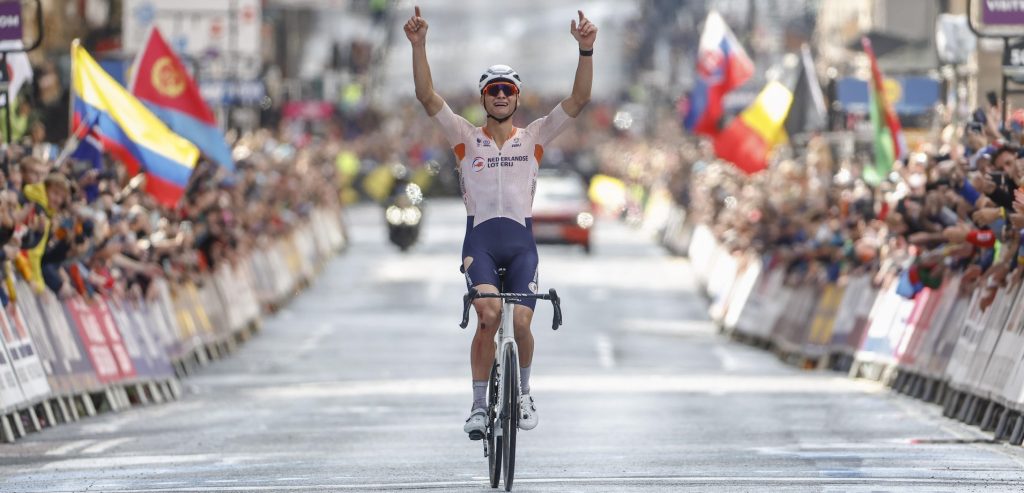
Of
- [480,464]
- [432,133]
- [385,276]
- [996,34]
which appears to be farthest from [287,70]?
[480,464]

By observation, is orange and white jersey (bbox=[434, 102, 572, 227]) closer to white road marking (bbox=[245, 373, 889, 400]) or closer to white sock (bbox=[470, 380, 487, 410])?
white sock (bbox=[470, 380, 487, 410])

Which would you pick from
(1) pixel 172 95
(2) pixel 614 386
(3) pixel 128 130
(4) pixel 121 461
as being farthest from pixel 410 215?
(4) pixel 121 461

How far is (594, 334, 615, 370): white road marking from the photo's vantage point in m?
27.0

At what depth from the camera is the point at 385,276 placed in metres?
45.9

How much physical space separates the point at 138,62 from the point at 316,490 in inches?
574

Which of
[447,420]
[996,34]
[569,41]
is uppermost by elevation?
[996,34]

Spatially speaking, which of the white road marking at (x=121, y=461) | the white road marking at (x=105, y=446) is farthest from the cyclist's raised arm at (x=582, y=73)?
the white road marking at (x=105, y=446)

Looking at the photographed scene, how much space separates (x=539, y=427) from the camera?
18.0 metres

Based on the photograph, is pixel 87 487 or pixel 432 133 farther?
pixel 432 133

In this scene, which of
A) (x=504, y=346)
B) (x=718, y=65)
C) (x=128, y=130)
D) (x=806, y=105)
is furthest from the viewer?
(x=718, y=65)

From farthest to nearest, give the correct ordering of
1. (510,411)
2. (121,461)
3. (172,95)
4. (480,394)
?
(172,95) → (121,461) → (480,394) → (510,411)

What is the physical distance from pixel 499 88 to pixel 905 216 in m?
8.44

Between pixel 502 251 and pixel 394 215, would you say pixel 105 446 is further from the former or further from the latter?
pixel 394 215

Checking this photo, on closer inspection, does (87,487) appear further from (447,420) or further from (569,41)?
(569,41)
